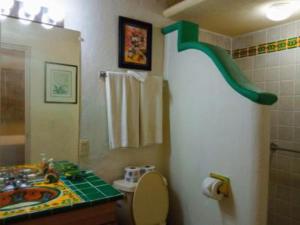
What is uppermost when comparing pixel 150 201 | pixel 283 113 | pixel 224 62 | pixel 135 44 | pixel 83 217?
pixel 135 44

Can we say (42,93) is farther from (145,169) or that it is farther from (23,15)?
(145,169)

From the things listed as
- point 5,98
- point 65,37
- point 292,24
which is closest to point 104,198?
point 5,98

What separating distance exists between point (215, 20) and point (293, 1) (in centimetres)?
61

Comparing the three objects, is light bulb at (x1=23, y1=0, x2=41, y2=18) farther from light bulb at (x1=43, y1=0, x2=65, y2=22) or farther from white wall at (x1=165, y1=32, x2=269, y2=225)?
white wall at (x1=165, y1=32, x2=269, y2=225)

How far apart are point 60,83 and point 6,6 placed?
536mm

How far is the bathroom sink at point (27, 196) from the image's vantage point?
1.22 m

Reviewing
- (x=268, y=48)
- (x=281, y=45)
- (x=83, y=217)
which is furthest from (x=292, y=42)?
(x=83, y=217)

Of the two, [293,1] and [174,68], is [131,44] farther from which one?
[293,1]

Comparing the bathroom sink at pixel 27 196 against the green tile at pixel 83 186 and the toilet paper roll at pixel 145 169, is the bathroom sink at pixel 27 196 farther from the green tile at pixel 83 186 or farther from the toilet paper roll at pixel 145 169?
the toilet paper roll at pixel 145 169

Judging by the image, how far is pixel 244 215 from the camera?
4.95 ft

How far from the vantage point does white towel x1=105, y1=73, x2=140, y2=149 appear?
178 centimetres

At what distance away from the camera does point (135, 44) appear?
1.94 m

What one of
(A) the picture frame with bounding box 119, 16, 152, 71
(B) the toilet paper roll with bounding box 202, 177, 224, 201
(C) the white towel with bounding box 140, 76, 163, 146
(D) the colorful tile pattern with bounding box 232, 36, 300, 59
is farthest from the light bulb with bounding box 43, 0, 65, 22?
(D) the colorful tile pattern with bounding box 232, 36, 300, 59

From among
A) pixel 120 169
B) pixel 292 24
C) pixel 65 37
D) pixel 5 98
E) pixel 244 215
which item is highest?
pixel 292 24
